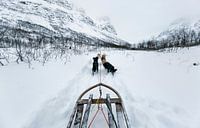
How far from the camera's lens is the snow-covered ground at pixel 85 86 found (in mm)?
4031

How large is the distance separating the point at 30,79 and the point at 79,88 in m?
1.67

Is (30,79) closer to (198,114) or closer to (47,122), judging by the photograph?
(47,122)

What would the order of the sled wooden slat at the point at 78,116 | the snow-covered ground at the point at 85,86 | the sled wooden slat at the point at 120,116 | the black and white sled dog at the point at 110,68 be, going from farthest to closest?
the black and white sled dog at the point at 110,68, the snow-covered ground at the point at 85,86, the sled wooden slat at the point at 120,116, the sled wooden slat at the point at 78,116

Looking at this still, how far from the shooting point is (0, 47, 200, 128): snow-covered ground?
403 centimetres

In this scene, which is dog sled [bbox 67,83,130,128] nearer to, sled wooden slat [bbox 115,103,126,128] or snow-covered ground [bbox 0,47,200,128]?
sled wooden slat [bbox 115,103,126,128]

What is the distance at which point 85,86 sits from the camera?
20.7 feet

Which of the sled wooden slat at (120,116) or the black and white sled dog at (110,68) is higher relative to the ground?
the black and white sled dog at (110,68)

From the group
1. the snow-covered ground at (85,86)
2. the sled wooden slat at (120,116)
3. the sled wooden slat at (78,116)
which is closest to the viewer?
the sled wooden slat at (78,116)

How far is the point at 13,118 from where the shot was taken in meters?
4.22

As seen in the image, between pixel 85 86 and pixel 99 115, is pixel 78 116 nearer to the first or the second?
pixel 99 115

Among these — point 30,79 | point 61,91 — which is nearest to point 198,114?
point 61,91

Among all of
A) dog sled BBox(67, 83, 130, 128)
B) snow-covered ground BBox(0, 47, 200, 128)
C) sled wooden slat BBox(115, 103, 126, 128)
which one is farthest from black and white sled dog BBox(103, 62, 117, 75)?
sled wooden slat BBox(115, 103, 126, 128)

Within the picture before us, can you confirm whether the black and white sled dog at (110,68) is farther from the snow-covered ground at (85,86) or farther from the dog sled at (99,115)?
the dog sled at (99,115)

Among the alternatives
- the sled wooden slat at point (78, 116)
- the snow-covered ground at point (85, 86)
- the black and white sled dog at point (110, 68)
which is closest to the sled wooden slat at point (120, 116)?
the snow-covered ground at point (85, 86)
